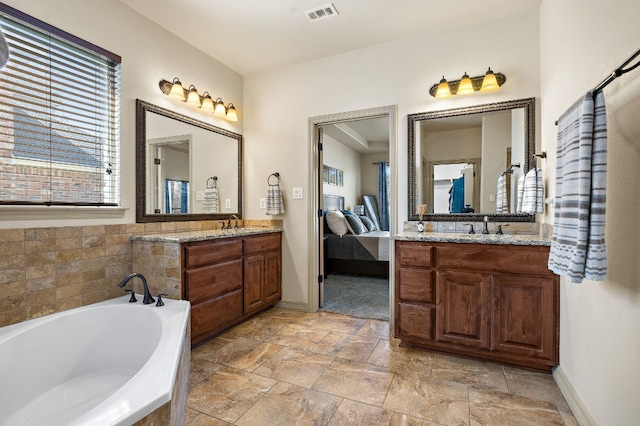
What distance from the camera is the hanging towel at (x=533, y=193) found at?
2.30 meters

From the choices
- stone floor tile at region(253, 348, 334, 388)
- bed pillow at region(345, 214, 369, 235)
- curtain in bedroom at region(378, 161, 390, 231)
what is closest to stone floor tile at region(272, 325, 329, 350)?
stone floor tile at region(253, 348, 334, 388)

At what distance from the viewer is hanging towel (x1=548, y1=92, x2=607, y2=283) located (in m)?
1.23

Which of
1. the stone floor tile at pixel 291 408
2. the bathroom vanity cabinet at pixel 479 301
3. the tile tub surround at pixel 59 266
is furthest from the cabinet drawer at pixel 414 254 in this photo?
the tile tub surround at pixel 59 266

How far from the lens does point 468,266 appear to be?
7.29 feet

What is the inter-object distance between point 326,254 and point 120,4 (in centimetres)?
368

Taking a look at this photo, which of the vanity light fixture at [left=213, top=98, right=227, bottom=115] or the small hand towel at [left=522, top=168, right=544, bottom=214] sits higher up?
the vanity light fixture at [left=213, top=98, right=227, bottom=115]

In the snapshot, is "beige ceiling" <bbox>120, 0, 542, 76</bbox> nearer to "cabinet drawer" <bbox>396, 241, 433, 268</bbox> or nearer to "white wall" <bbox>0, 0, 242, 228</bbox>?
"white wall" <bbox>0, 0, 242, 228</bbox>

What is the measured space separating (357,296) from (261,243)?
4.78 ft

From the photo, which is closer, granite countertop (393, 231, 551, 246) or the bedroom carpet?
granite countertop (393, 231, 551, 246)

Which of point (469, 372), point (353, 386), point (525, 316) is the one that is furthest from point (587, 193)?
point (353, 386)

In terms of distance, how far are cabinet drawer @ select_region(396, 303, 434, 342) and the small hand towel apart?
1.07 metres

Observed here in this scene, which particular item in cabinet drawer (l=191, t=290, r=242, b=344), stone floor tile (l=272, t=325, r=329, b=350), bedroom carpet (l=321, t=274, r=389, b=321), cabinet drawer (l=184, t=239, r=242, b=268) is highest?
cabinet drawer (l=184, t=239, r=242, b=268)

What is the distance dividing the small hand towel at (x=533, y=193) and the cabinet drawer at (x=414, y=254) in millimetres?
809

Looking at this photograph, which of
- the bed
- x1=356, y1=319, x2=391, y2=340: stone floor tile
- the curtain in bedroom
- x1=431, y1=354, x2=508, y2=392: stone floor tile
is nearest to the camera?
x1=431, y1=354, x2=508, y2=392: stone floor tile
